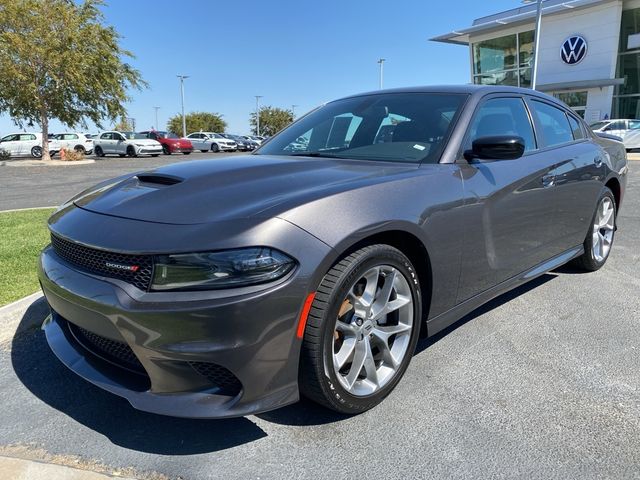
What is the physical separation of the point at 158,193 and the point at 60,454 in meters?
1.23

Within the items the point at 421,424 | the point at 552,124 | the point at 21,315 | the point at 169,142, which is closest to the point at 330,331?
the point at 421,424

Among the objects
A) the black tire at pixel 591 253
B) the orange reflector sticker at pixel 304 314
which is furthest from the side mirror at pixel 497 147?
the black tire at pixel 591 253

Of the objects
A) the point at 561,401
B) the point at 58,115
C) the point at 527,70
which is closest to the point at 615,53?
the point at 527,70

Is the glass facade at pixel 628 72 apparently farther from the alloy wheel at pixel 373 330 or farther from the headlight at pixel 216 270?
the headlight at pixel 216 270

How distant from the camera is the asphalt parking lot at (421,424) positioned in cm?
210

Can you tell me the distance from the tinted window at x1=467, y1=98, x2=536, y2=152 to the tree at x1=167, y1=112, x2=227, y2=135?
252 feet

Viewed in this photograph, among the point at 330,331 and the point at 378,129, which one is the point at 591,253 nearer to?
the point at 378,129

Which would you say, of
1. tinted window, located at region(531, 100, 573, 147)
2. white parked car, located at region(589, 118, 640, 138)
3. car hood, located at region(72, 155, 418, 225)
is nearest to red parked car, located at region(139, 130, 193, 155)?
white parked car, located at region(589, 118, 640, 138)

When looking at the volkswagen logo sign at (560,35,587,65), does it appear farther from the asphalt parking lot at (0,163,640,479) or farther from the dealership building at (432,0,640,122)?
the asphalt parking lot at (0,163,640,479)

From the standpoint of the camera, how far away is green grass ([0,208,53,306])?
403cm

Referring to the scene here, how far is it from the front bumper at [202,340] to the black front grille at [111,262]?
0.12 feet

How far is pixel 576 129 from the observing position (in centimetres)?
447

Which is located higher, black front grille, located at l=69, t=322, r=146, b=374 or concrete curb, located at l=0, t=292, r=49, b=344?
black front grille, located at l=69, t=322, r=146, b=374

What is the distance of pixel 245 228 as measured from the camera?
6.57 ft
